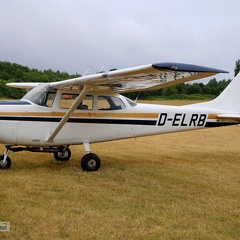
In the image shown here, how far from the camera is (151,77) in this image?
22.1ft

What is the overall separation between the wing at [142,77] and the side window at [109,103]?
0.28 m

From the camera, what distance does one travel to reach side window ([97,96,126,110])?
8.54 m

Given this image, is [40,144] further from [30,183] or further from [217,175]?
[217,175]

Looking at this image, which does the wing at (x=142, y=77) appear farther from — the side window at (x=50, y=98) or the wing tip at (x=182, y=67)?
the side window at (x=50, y=98)

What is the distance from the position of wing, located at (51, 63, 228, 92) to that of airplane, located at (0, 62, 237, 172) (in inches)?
0.8

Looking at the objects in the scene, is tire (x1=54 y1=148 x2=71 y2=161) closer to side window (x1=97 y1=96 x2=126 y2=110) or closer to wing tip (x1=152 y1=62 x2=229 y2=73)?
side window (x1=97 y1=96 x2=126 y2=110)

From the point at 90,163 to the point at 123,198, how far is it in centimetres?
247

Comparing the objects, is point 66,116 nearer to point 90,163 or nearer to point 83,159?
point 83,159

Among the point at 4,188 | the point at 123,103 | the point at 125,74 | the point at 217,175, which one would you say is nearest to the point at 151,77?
the point at 125,74


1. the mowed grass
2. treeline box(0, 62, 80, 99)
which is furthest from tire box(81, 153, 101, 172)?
treeline box(0, 62, 80, 99)

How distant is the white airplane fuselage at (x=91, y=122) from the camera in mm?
7750

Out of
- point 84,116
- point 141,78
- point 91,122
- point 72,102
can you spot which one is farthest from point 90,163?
point 141,78

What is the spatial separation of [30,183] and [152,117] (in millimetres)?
3708

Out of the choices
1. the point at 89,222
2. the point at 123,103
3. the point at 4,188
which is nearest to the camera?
the point at 89,222
